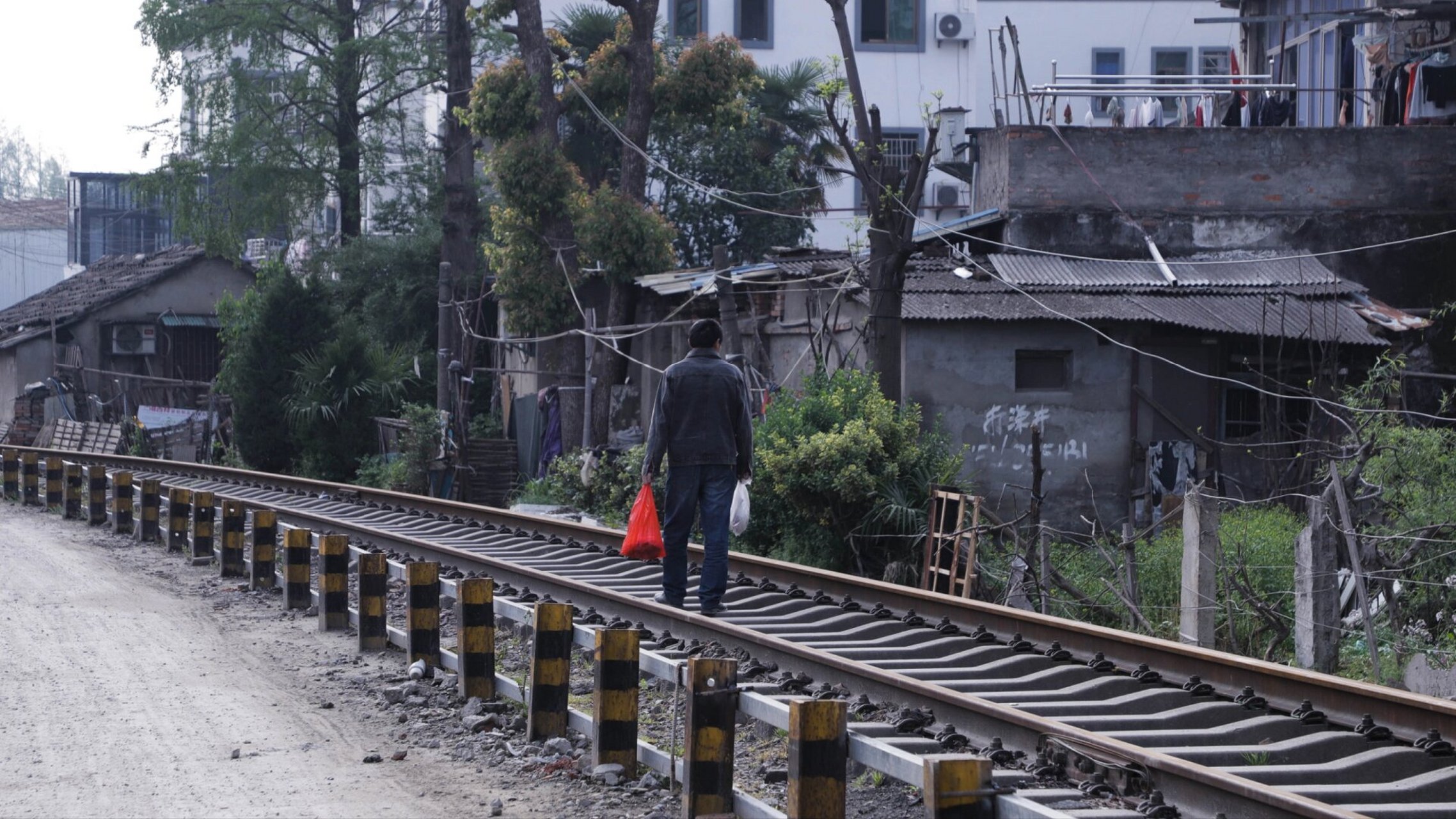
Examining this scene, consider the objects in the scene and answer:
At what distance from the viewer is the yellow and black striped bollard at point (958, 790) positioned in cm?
485

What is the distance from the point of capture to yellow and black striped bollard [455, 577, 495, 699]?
8516 mm

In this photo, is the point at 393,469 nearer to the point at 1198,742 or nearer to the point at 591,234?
the point at 591,234

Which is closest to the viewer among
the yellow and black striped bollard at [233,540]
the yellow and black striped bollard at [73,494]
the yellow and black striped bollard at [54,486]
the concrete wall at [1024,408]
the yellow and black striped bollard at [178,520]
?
the yellow and black striped bollard at [233,540]

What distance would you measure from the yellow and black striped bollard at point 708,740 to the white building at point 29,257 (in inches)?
2796

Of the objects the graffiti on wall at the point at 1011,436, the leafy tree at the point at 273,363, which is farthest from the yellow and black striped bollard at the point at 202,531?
the leafy tree at the point at 273,363

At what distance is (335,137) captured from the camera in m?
36.6

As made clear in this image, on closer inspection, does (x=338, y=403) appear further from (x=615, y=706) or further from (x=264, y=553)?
(x=615, y=706)

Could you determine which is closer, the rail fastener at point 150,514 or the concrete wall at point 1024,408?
the rail fastener at point 150,514

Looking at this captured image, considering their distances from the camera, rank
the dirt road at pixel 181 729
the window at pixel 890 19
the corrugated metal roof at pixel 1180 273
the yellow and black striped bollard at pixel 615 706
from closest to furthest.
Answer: the dirt road at pixel 181 729 < the yellow and black striped bollard at pixel 615 706 < the corrugated metal roof at pixel 1180 273 < the window at pixel 890 19

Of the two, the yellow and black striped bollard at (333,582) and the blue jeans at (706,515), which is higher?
the blue jeans at (706,515)

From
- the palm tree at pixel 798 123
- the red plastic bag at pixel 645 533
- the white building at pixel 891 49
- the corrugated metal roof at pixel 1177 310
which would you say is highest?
the white building at pixel 891 49

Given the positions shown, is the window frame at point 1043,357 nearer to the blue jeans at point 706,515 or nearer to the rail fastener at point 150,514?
the blue jeans at point 706,515

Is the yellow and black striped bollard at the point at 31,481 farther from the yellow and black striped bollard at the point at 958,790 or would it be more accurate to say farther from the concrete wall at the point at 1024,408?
the yellow and black striped bollard at the point at 958,790

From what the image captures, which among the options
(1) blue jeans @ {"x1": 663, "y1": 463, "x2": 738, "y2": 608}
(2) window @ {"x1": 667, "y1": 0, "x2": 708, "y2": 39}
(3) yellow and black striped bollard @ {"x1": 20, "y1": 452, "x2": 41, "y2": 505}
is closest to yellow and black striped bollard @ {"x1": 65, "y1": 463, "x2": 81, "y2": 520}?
(3) yellow and black striped bollard @ {"x1": 20, "y1": 452, "x2": 41, "y2": 505}
